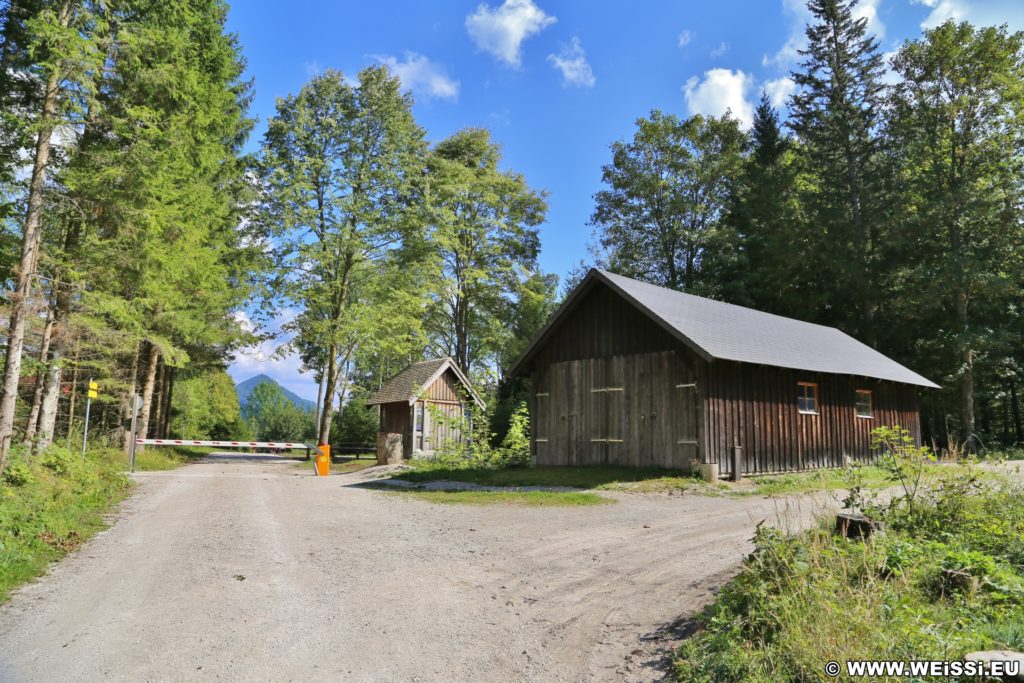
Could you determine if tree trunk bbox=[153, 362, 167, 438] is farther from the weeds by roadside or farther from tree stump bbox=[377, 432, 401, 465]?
the weeds by roadside

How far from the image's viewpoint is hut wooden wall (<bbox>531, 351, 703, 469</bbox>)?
1589 cm

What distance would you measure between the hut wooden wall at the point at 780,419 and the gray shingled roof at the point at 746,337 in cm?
54

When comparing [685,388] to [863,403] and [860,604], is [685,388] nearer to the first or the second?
[863,403]

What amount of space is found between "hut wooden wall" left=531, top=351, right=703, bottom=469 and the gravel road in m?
5.42

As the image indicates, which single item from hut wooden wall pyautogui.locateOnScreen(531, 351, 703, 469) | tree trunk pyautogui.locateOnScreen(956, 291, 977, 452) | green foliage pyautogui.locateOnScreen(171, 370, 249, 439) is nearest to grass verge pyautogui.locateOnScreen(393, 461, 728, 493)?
hut wooden wall pyautogui.locateOnScreen(531, 351, 703, 469)

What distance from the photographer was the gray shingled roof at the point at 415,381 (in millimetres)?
28859

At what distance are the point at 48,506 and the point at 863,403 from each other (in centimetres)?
2212

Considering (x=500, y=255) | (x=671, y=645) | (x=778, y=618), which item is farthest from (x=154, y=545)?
(x=500, y=255)

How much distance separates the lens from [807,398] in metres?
18.3

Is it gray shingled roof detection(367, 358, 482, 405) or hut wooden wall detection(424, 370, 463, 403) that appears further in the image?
hut wooden wall detection(424, 370, 463, 403)

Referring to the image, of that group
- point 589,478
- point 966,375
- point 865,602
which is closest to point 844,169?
point 966,375

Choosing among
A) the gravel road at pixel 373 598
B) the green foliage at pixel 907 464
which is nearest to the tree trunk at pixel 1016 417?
the gravel road at pixel 373 598

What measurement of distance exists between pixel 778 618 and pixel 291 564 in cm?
557

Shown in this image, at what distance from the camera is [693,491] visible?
1365 centimetres
